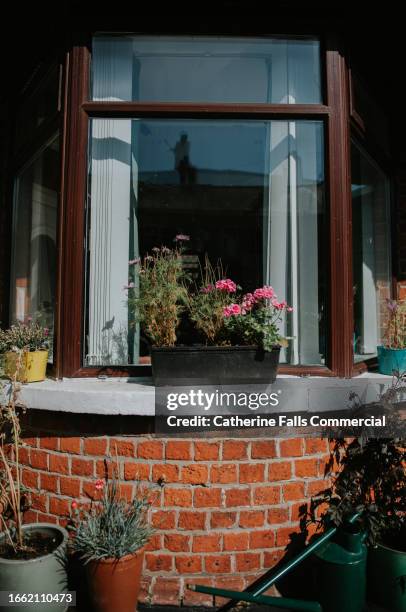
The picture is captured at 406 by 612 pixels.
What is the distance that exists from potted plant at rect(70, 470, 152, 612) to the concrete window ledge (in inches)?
15.7

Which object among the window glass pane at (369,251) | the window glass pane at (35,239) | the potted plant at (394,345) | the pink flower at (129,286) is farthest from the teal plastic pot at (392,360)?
the window glass pane at (35,239)

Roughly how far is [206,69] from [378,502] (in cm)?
277

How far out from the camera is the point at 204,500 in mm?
2279

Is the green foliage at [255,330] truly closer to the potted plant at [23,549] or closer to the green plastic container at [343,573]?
the green plastic container at [343,573]

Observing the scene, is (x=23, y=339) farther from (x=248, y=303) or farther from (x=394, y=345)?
(x=394, y=345)

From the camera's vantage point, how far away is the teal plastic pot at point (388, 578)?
87.3 inches

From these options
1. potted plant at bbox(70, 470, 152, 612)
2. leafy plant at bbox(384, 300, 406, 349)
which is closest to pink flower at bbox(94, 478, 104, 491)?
potted plant at bbox(70, 470, 152, 612)

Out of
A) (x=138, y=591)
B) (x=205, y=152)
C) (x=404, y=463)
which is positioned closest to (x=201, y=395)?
(x=138, y=591)

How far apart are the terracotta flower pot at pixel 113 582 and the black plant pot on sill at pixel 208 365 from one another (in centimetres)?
83

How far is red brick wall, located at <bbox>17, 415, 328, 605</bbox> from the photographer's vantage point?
2268 mm

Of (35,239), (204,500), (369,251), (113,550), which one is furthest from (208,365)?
(35,239)

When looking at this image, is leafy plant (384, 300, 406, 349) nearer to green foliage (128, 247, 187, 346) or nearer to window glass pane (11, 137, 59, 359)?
green foliage (128, 247, 187, 346)

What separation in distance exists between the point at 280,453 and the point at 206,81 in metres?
2.28

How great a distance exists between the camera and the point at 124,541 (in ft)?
6.77
